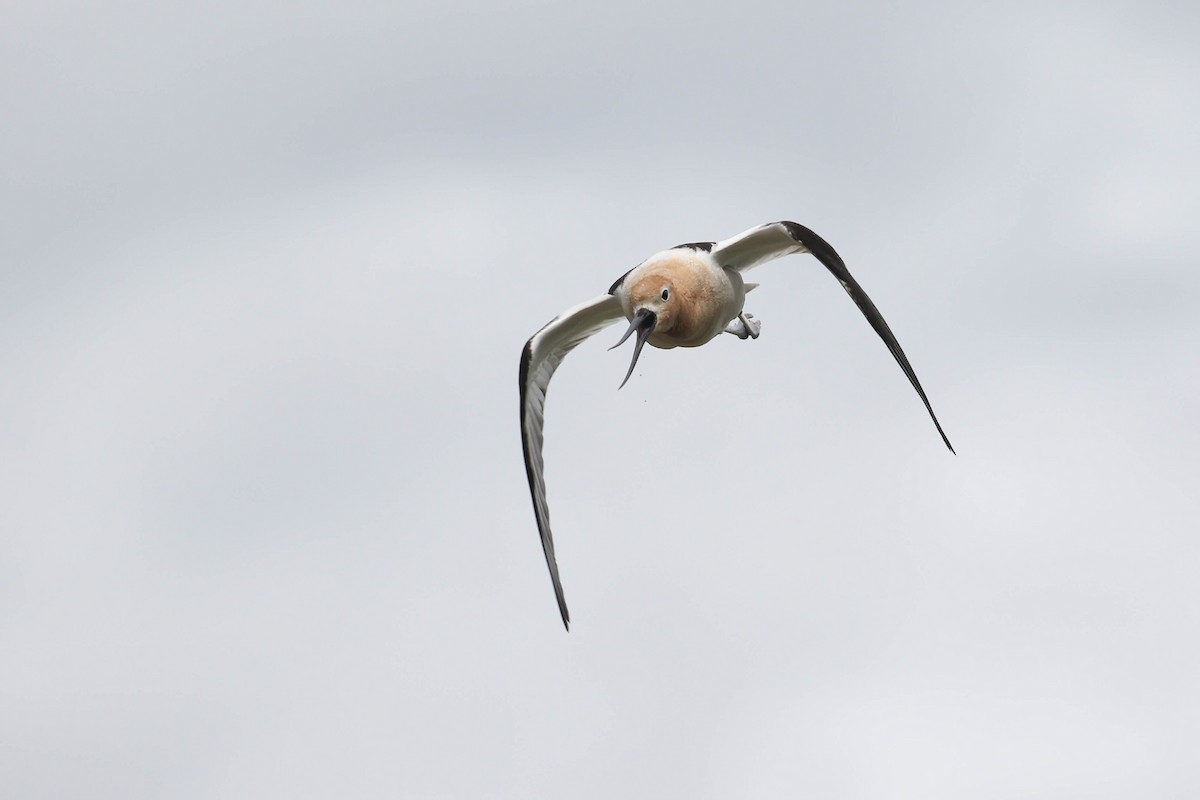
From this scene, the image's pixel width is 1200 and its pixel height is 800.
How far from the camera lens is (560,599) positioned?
75.6ft

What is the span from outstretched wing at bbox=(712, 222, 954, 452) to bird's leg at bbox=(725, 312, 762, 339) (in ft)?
5.39

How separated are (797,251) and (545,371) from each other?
4.46 metres

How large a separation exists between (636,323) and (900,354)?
3.23m

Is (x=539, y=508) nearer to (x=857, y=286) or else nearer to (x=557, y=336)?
(x=557, y=336)

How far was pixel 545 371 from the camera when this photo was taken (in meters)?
23.5

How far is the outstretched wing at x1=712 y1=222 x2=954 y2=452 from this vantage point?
63.8 ft

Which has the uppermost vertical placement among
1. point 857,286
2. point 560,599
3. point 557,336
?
point 557,336

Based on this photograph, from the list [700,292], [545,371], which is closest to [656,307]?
[700,292]

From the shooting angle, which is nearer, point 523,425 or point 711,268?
point 711,268

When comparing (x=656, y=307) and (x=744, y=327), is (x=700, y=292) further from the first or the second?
(x=744, y=327)

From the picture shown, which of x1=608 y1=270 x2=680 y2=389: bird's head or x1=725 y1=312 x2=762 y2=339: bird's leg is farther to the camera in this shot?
x1=725 y1=312 x2=762 y2=339: bird's leg

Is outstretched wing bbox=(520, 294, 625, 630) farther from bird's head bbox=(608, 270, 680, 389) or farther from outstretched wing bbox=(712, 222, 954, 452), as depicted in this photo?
bird's head bbox=(608, 270, 680, 389)

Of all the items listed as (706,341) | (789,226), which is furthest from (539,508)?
(789,226)

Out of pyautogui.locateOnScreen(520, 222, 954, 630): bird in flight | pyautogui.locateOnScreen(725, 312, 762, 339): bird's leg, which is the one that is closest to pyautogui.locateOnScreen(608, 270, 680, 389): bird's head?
pyautogui.locateOnScreen(520, 222, 954, 630): bird in flight
